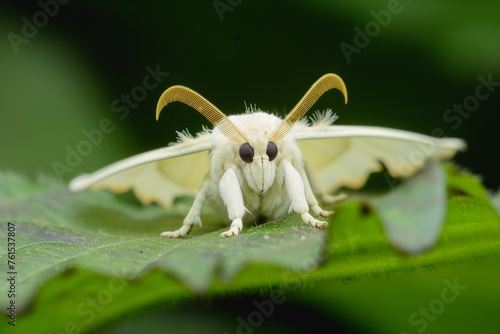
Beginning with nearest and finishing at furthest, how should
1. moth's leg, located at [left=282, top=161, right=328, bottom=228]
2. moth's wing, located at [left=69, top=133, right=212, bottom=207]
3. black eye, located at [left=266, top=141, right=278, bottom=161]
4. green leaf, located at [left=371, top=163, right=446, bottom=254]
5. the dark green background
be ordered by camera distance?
green leaf, located at [left=371, top=163, right=446, bottom=254] < moth's leg, located at [left=282, top=161, right=328, bottom=228] < black eye, located at [left=266, top=141, right=278, bottom=161] < moth's wing, located at [left=69, top=133, right=212, bottom=207] < the dark green background

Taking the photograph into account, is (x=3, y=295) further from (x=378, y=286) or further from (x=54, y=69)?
(x=54, y=69)

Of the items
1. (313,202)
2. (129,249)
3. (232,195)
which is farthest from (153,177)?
(129,249)

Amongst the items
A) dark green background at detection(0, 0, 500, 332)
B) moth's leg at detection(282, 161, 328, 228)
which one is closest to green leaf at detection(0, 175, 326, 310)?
moth's leg at detection(282, 161, 328, 228)

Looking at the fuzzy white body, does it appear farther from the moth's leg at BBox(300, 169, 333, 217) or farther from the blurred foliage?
the blurred foliage

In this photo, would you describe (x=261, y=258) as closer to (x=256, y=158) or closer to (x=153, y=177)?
(x=256, y=158)

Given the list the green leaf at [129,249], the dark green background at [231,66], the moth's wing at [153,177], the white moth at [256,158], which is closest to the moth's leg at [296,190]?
the white moth at [256,158]

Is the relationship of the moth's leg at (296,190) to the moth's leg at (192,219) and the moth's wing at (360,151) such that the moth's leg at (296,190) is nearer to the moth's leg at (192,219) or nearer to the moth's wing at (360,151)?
the moth's wing at (360,151)

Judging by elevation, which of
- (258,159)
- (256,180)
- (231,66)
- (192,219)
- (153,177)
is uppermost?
(231,66)
